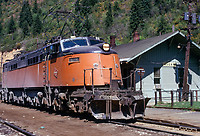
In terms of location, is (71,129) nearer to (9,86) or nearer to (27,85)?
(27,85)

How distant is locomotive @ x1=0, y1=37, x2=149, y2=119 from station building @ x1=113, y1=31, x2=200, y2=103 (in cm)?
601

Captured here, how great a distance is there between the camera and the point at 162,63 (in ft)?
68.2

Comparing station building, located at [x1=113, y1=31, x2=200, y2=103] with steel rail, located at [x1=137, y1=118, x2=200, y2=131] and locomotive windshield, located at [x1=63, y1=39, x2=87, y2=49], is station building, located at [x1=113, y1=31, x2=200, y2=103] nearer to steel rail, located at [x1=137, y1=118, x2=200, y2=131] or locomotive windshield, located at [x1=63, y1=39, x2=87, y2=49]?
locomotive windshield, located at [x1=63, y1=39, x2=87, y2=49]

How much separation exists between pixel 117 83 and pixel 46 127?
3863 millimetres

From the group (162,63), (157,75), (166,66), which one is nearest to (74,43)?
(157,75)

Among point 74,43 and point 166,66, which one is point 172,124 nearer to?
point 74,43

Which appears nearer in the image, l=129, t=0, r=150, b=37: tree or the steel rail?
the steel rail

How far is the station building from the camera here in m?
19.4

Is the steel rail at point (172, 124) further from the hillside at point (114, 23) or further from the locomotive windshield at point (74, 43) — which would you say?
the hillside at point (114, 23)

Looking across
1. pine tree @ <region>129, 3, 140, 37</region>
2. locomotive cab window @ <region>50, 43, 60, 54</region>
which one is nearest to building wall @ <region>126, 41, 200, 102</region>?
locomotive cab window @ <region>50, 43, 60, 54</region>

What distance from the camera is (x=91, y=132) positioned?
8.70 meters

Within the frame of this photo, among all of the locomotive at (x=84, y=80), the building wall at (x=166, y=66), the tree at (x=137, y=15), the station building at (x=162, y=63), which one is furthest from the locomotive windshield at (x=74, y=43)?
the tree at (x=137, y=15)

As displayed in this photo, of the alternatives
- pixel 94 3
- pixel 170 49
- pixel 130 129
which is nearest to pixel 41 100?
pixel 130 129

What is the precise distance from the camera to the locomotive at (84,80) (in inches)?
416
